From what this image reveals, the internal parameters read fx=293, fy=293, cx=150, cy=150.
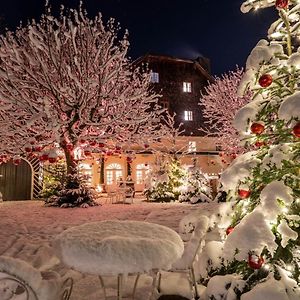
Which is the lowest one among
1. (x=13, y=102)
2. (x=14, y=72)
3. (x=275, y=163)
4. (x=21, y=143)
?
(x=275, y=163)

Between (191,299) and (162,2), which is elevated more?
(162,2)

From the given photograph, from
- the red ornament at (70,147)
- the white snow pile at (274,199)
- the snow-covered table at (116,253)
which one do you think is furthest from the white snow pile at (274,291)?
the red ornament at (70,147)

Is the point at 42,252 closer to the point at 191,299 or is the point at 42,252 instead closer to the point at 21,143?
the point at 191,299

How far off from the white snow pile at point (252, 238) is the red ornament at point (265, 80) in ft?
4.23

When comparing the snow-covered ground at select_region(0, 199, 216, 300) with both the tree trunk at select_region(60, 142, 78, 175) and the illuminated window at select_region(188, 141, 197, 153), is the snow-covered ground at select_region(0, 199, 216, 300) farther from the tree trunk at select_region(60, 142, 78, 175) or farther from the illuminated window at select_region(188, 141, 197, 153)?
the illuminated window at select_region(188, 141, 197, 153)

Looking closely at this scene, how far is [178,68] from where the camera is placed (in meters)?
28.6

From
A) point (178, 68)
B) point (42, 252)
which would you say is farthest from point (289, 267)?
point (178, 68)

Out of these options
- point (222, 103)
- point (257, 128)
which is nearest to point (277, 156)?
point (257, 128)

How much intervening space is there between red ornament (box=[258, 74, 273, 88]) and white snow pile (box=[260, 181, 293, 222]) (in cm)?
103

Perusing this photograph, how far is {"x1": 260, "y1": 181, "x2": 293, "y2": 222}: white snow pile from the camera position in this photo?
255 cm

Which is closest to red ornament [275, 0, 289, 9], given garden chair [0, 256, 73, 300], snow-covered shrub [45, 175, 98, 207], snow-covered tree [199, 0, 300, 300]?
snow-covered tree [199, 0, 300, 300]

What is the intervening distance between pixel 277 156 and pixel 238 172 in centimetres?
40

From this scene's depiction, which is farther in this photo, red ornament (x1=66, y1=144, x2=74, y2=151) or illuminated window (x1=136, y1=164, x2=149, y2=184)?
illuminated window (x1=136, y1=164, x2=149, y2=184)

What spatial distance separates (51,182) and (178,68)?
17.2m
